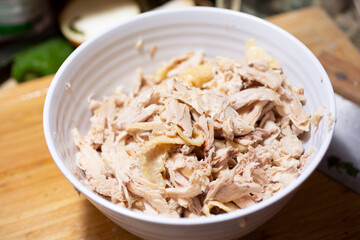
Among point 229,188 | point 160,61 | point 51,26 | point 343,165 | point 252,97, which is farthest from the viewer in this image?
point 51,26

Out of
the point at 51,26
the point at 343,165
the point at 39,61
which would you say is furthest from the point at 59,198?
the point at 51,26

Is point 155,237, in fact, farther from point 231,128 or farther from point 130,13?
point 130,13

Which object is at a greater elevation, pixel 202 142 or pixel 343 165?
pixel 202 142

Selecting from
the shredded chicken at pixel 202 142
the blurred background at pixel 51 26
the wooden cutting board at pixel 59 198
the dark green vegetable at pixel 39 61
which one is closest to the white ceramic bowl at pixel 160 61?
the shredded chicken at pixel 202 142

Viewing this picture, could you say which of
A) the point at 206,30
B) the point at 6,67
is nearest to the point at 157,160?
the point at 206,30

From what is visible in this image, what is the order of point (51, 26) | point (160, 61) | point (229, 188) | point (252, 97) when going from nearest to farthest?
1. point (229, 188)
2. point (252, 97)
3. point (160, 61)
4. point (51, 26)

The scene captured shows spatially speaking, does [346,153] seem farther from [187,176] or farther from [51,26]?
[51,26]

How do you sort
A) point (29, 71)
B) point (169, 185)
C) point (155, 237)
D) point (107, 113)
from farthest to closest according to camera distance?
point (29, 71), point (107, 113), point (169, 185), point (155, 237)
